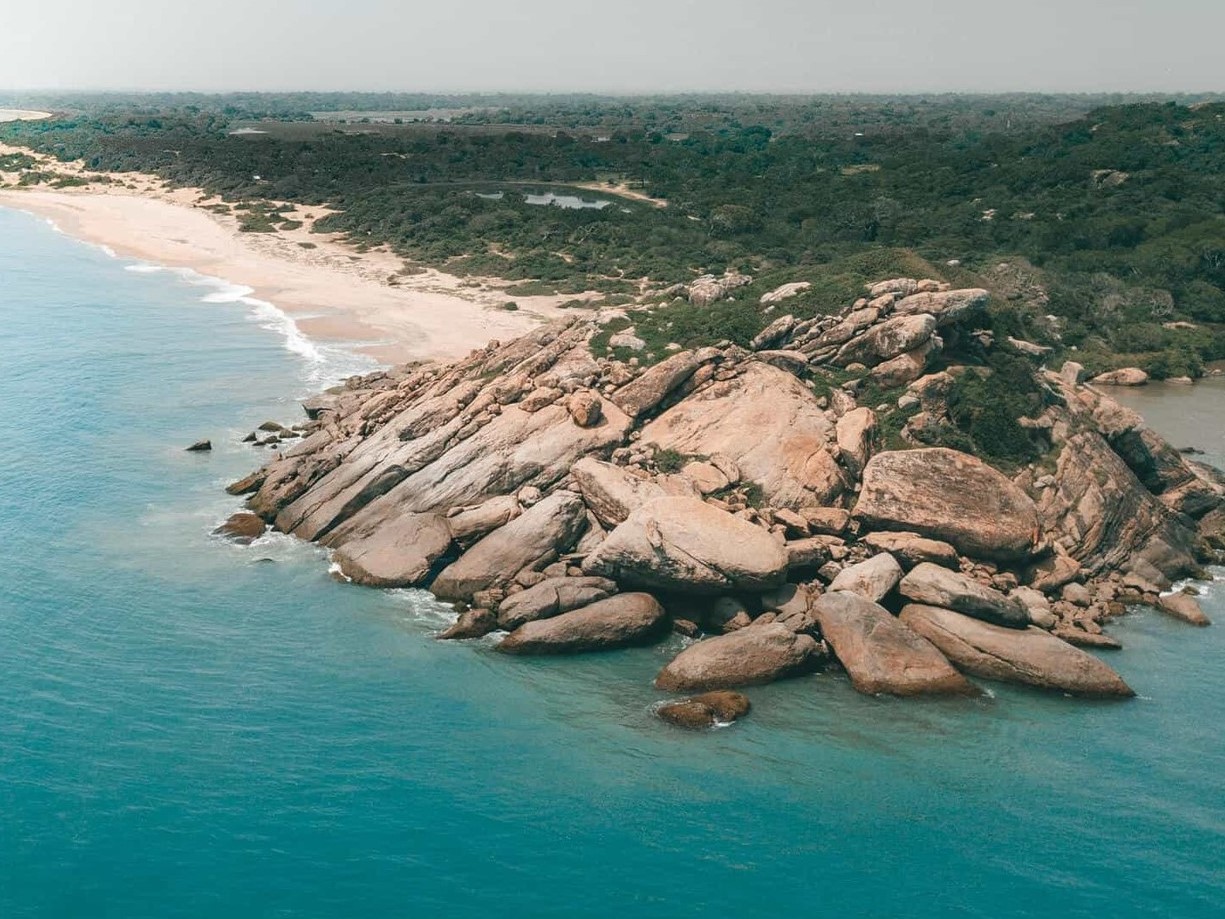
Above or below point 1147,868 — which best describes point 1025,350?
above

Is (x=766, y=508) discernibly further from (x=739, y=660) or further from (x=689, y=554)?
(x=739, y=660)

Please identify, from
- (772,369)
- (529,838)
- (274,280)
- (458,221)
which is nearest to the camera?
(529,838)

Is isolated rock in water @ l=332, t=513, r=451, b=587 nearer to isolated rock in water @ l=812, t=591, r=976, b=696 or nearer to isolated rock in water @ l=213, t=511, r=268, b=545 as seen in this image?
isolated rock in water @ l=213, t=511, r=268, b=545

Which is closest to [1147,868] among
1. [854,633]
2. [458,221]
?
[854,633]

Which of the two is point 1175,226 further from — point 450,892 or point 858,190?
point 450,892

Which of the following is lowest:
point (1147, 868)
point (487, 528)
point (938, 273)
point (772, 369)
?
point (1147, 868)

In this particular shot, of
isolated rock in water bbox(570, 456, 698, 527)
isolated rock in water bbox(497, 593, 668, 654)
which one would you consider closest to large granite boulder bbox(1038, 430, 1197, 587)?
isolated rock in water bbox(570, 456, 698, 527)

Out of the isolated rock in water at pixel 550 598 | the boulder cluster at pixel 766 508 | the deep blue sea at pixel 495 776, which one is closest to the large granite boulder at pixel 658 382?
the boulder cluster at pixel 766 508

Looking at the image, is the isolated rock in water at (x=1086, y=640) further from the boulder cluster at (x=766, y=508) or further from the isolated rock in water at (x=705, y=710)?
the isolated rock in water at (x=705, y=710)
